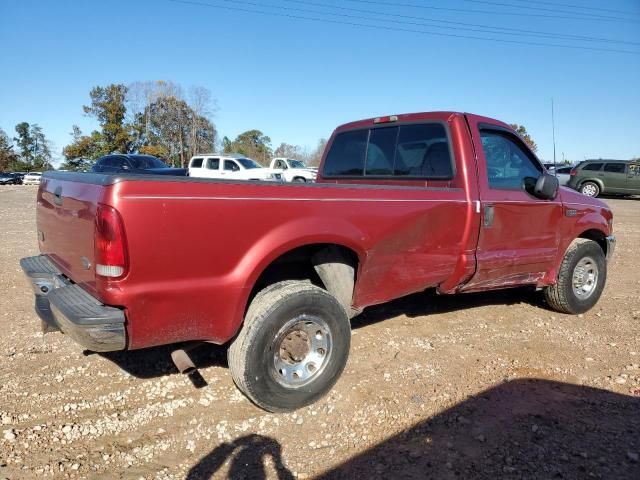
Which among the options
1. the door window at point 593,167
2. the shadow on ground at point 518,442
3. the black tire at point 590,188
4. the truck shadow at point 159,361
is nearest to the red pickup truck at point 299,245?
the shadow on ground at point 518,442

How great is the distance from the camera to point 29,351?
375cm

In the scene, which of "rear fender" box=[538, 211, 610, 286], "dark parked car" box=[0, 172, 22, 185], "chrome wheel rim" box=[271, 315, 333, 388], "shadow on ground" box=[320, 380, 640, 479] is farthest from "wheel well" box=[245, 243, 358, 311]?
"dark parked car" box=[0, 172, 22, 185]

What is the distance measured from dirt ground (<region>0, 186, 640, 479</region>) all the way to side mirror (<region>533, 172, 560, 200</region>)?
1297mm

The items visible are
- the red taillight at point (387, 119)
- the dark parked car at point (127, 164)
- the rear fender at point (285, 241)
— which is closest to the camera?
the rear fender at point (285, 241)

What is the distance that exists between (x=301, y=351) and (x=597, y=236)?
3.89 meters

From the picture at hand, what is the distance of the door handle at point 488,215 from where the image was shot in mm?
3762

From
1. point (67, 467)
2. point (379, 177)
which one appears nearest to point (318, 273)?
point (379, 177)

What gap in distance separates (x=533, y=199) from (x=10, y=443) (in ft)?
13.9

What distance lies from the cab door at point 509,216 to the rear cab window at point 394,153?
308 millimetres

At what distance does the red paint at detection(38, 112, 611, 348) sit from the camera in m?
2.31

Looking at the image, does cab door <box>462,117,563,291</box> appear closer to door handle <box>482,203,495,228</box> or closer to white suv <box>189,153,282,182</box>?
door handle <box>482,203,495,228</box>

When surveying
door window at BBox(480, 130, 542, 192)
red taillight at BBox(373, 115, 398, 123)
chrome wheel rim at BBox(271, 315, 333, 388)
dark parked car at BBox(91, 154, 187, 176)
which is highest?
dark parked car at BBox(91, 154, 187, 176)

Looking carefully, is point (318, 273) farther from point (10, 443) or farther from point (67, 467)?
point (10, 443)

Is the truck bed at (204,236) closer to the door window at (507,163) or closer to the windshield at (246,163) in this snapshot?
the door window at (507,163)
